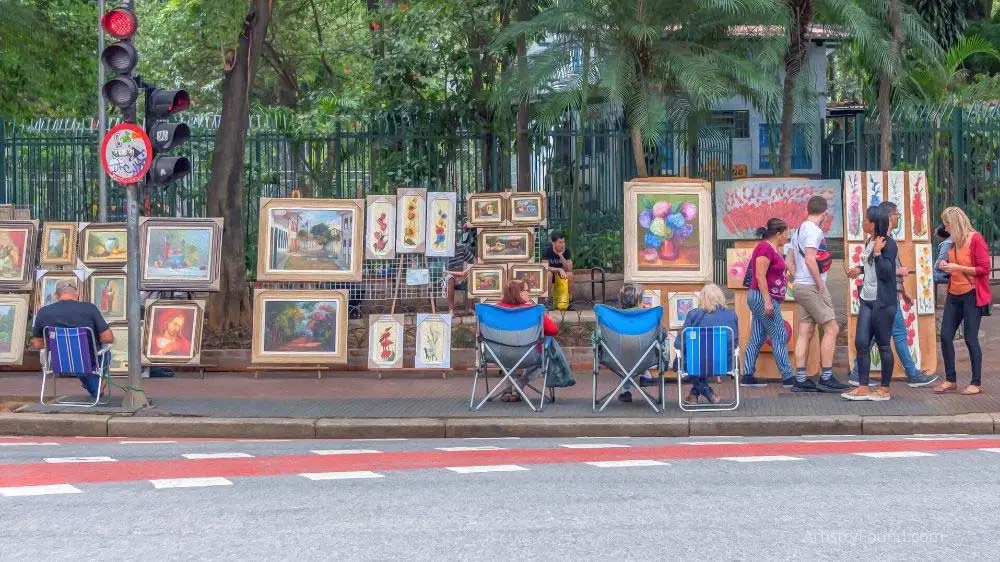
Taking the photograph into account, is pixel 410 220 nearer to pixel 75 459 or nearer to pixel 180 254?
pixel 180 254

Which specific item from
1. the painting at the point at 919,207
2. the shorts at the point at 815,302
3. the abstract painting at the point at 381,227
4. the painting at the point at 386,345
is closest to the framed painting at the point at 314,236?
the abstract painting at the point at 381,227

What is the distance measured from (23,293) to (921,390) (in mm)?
10141

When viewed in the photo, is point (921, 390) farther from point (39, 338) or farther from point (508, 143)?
point (39, 338)

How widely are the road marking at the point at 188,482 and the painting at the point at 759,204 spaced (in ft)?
25.3

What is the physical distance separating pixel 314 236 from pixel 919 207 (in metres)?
6.75

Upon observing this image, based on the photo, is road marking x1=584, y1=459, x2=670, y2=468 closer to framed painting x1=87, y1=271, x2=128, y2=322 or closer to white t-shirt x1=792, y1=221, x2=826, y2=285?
white t-shirt x1=792, y1=221, x2=826, y2=285

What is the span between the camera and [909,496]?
8.02 metres

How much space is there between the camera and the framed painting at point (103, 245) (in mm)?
15383

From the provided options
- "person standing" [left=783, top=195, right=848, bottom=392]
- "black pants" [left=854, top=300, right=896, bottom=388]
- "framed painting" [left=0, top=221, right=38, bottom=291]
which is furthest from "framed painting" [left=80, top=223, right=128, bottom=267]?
"black pants" [left=854, top=300, right=896, bottom=388]

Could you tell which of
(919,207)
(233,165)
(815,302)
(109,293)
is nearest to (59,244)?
(109,293)

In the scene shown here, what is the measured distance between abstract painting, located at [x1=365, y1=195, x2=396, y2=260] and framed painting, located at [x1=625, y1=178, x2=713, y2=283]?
2799 millimetres

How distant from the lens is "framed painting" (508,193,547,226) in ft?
52.0

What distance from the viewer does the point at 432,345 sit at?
1506 centimetres

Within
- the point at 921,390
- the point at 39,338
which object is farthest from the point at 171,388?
the point at 921,390
